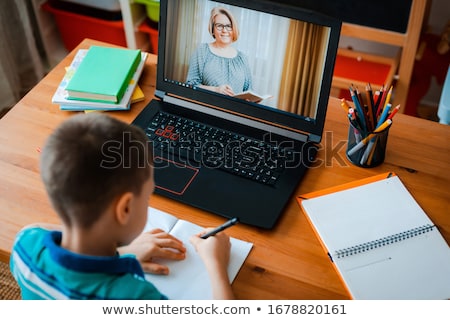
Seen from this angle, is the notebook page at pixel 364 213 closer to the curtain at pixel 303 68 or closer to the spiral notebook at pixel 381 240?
the spiral notebook at pixel 381 240

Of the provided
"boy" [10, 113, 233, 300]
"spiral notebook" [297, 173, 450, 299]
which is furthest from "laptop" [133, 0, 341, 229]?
"boy" [10, 113, 233, 300]

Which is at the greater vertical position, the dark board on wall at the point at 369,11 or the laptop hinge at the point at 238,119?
the dark board on wall at the point at 369,11

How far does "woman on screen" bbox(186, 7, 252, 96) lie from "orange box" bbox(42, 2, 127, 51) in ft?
4.01

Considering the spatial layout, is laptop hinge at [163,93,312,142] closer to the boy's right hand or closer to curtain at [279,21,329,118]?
curtain at [279,21,329,118]

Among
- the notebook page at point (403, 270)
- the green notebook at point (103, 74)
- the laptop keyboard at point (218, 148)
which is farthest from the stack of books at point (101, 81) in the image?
the notebook page at point (403, 270)

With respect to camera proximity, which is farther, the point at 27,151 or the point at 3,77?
the point at 3,77

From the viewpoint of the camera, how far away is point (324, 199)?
1.13 meters

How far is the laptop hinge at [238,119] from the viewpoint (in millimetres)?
1242

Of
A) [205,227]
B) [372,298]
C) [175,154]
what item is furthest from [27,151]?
[372,298]

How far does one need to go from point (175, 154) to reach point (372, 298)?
19.9 inches

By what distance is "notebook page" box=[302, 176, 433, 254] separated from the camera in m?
1.05

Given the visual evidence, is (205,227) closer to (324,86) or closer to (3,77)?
(324,86)

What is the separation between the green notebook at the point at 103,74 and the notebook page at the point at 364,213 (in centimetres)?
53
